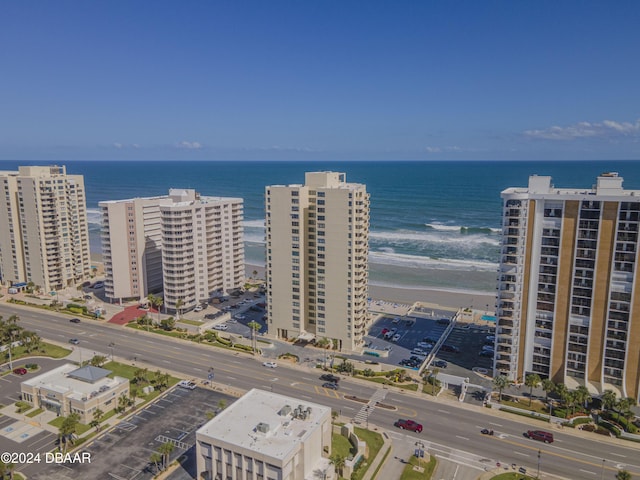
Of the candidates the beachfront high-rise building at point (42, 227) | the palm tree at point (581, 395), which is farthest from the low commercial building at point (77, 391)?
the palm tree at point (581, 395)

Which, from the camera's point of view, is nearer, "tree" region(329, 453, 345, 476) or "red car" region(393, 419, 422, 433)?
"tree" region(329, 453, 345, 476)

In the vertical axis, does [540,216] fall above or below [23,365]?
above

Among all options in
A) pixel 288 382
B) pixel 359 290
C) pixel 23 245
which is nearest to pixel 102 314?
pixel 23 245

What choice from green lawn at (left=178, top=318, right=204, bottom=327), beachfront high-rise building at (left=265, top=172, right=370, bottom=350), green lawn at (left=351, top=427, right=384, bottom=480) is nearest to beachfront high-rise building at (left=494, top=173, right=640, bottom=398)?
beachfront high-rise building at (left=265, top=172, right=370, bottom=350)

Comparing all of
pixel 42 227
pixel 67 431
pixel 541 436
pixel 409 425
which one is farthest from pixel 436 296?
pixel 42 227

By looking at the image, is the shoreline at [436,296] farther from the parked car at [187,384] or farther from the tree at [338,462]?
the tree at [338,462]

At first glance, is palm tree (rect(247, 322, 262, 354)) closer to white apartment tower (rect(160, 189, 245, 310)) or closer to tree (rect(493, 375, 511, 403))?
white apartment tower (rect(160, 189, 245, 310))

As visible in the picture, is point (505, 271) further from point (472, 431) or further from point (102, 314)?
point (102, 314)
